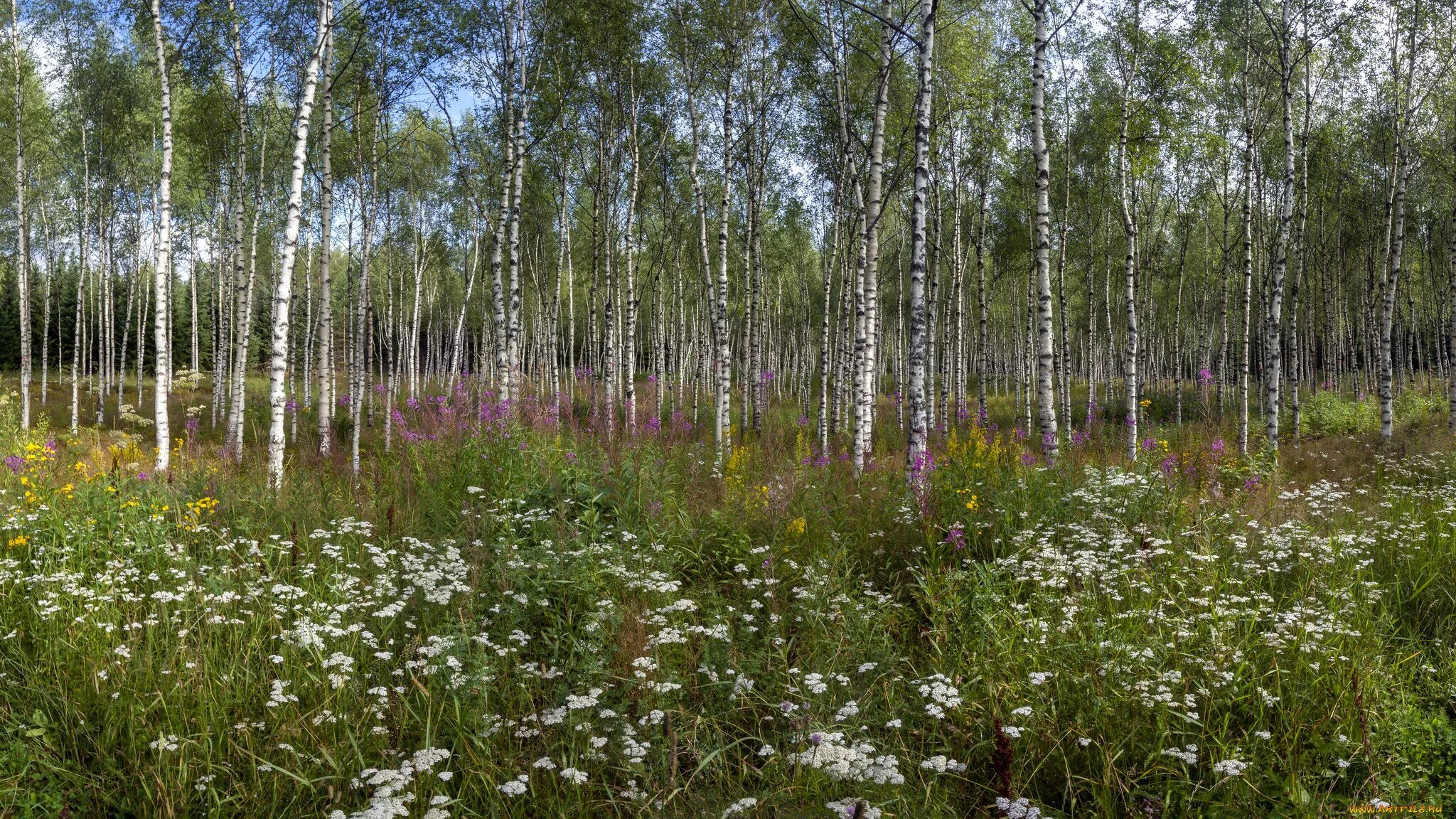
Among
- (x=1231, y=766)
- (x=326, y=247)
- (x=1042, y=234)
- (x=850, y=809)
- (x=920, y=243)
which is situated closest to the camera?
(x=850, y=809)

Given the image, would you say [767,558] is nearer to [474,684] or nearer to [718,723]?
[718,723]

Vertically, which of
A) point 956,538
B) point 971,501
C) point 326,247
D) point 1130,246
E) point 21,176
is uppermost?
point 21,176

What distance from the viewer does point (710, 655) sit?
160 inches

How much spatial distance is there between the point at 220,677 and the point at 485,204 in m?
24.7

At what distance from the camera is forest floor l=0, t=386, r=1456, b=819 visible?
303 cm

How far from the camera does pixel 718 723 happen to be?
3613mm

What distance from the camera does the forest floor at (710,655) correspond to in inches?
119

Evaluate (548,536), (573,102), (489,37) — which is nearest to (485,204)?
(573,102)

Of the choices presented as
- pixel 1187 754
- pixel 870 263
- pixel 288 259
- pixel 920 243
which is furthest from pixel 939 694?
pixel 288 259

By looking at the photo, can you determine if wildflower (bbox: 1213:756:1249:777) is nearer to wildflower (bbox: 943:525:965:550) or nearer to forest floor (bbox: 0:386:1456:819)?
forest floor (bbox: 0:386:1456:819)

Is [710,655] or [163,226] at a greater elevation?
[163,226]

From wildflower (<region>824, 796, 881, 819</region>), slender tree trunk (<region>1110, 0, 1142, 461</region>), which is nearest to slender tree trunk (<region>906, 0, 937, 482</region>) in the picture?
slender tree trunk (<region>1110, 0, 1142, 461</region>)

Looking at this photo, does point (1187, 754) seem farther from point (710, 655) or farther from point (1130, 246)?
point (1130, 246)

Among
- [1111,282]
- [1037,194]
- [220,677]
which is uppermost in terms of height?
[1111,282]
